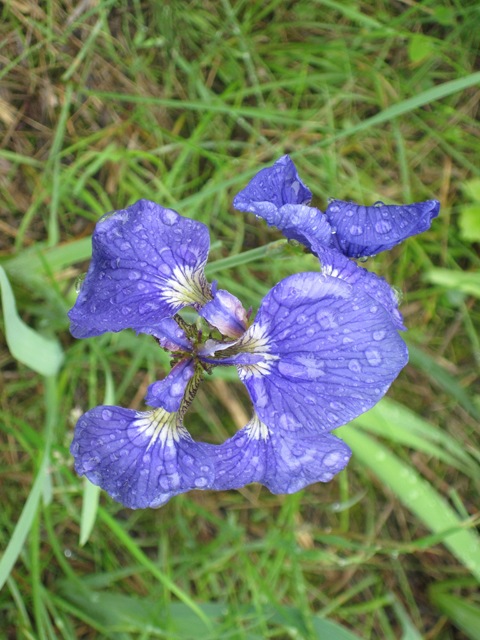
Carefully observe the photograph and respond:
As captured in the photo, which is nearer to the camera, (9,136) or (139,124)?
(9,136)

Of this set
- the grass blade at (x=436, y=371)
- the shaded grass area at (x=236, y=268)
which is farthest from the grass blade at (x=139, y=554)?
the grass blade at (x=436, y=371)

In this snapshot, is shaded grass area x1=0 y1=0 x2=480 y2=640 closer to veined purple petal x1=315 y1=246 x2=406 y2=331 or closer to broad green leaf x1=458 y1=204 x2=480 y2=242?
broad green leaf x1=458 y1=204 x2=480 y2=242

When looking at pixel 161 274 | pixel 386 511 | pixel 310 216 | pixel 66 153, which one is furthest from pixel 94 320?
pixel 386 511

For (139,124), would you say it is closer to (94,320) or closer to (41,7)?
(41,7)

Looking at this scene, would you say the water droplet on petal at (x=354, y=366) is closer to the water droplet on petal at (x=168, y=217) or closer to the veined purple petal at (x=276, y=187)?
the veined purple petal at (x=276, y=187)

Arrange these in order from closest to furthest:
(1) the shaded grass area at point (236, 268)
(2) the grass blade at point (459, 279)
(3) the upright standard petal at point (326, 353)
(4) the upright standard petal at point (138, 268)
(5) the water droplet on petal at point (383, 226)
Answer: (3) the upright standard petal at point (326, 353), (4) the upright standard petal at point (138, 268), (5) the water droplet on petal at point (383, 226), (1) the shaded grass area at point (236, 268), (2) the grass blade at point (459, 279)
